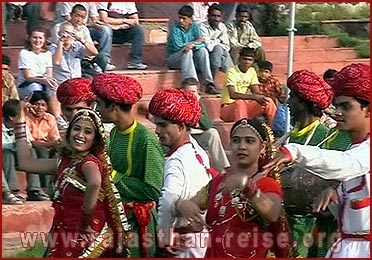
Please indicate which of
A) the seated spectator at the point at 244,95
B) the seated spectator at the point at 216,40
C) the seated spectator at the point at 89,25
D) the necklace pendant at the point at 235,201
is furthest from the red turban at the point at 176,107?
the seated spectator at the point at 216,40

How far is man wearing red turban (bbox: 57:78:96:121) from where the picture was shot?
694 cm

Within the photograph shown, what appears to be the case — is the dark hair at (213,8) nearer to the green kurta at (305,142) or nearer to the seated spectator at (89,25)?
the seated spectator at (89,25)

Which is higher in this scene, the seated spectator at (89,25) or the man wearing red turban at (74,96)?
the seated spectator at (89,25)

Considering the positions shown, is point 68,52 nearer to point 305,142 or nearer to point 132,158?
point 132,158

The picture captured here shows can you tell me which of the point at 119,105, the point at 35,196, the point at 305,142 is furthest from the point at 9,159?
the point at 305,142

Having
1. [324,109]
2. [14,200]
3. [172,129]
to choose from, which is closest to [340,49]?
[14,200]

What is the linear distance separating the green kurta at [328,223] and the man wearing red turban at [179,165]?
864 millimetres

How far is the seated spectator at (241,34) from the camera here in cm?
1343

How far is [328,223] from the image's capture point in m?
6.80

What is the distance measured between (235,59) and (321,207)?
7.32 metres

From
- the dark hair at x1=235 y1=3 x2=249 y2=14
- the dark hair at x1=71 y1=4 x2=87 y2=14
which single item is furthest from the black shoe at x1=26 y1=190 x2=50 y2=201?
the dark hair at x1=235 y1=3 x2=249 y2=14

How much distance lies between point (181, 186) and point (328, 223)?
1.16 m

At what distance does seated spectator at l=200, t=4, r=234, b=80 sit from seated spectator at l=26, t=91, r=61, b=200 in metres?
2.83

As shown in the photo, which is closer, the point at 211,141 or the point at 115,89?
the point at 115,89
